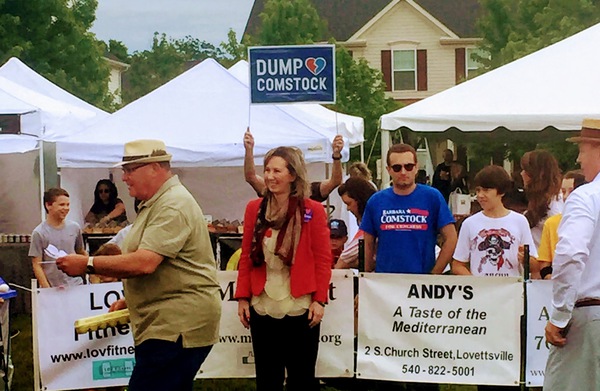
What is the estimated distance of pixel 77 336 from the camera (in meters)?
7.11

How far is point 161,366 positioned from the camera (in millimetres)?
5109

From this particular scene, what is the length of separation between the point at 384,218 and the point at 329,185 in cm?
136

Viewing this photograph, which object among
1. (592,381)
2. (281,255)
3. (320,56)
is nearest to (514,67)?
(320,56)

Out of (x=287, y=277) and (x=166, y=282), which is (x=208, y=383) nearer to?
(x=287, y=277)

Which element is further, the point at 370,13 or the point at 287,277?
the point at 370,13

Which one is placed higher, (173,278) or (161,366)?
(173,278)

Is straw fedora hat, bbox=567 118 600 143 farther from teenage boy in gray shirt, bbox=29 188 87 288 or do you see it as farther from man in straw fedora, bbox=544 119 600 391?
teenage boy in gray shirt, bbox=29 188 87 288

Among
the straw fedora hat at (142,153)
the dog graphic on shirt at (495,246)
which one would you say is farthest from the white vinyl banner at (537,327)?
the straw fedora hat at (142,153)

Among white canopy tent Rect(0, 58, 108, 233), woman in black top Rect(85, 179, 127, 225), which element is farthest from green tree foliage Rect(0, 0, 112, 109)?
woman in black top Rect(85, 179, 127, 225)

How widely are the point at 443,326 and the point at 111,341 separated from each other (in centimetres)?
234

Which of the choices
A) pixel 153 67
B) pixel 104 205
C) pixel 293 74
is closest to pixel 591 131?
pixel 293 74

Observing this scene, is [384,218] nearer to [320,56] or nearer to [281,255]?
[281,255]

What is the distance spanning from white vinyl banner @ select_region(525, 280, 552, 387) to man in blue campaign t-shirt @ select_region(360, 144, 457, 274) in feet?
2.07

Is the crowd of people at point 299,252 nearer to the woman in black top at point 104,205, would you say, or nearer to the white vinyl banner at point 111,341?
the white vinyl banner at point 111,341
